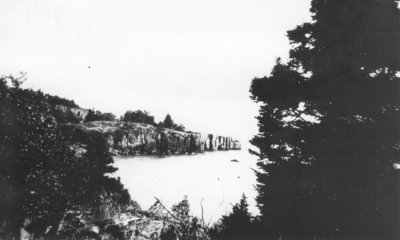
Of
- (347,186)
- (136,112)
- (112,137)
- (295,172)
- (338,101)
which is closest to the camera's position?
(347,186)

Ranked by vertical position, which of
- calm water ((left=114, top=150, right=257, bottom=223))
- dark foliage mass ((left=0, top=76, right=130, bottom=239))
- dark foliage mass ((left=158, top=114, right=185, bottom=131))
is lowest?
calm water ((left=114, top=150, right=257, bottom=223))

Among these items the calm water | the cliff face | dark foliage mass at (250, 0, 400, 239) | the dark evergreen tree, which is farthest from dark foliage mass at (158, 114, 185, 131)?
dark foliage mass at (250, 0, 400, 239)

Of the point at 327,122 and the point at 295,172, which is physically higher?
the point at 327,122

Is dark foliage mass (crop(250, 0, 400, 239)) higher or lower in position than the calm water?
higher

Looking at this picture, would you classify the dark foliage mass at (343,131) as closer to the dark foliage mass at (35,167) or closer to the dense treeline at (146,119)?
the dark foliage mass at (35,167)

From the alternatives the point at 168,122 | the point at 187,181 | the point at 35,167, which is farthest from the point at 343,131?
the point at 168,122

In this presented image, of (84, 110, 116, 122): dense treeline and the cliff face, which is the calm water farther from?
(84, 110, 116, 122): dense treeline

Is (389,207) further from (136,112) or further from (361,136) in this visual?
(136,112)

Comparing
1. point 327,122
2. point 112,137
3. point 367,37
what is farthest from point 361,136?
point 112,137
